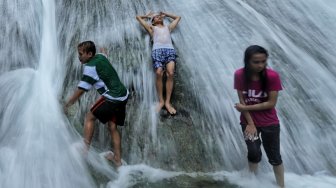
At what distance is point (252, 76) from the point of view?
14.3ft

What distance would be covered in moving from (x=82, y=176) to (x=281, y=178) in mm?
2361

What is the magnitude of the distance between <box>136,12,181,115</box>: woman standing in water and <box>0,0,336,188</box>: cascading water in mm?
172

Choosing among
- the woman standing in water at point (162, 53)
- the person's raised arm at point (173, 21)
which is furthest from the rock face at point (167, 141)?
the person's raised arm at point (173, 21)

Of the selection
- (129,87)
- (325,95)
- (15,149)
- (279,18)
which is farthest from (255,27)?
(15,149)

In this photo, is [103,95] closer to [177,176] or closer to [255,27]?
[177,176]

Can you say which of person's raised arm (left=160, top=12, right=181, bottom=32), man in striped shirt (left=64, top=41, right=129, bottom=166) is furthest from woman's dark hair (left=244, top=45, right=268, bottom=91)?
person's raised arm (left=160, top=12, right=181, bottom=32)

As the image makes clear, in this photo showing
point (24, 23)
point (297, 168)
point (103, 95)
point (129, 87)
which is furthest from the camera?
point (24, 23)

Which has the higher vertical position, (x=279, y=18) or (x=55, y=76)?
(x=279, y=18)

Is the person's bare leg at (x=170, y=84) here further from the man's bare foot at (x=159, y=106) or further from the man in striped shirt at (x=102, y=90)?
the man in striped shirt at (x=102, y=90)

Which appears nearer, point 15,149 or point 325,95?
point 15,149

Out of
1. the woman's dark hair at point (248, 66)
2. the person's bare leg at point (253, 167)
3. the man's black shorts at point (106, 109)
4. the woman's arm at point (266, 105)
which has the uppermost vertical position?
the woman's dark hair at point (248, 66)

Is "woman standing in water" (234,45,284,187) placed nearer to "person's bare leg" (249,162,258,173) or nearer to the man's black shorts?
"person's bare leg" (249,162,258,173)

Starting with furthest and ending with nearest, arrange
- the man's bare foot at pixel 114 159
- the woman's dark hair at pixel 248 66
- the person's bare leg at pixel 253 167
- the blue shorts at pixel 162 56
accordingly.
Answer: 1. the blue shorts at pixel 162 56
2. the man's bare foot at pixel 114 159
3. the person's bare leg at pixel 253 167
4. the woman's dark hair at pixel 248 66

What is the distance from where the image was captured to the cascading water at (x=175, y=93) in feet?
16.7
